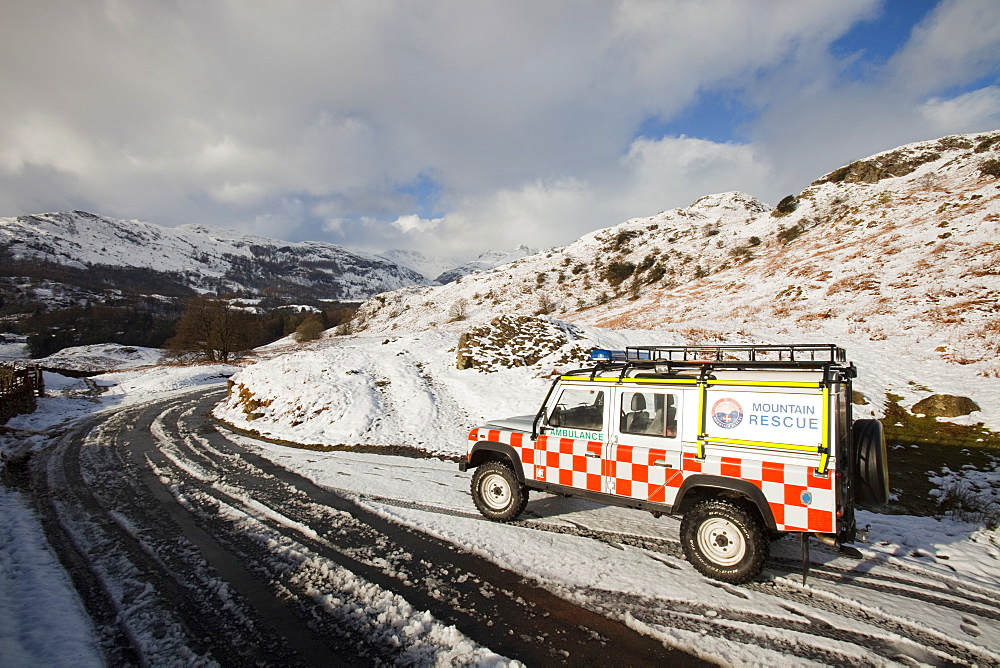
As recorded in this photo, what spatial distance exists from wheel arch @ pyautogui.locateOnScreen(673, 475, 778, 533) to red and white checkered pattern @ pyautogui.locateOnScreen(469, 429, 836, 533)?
6 cm

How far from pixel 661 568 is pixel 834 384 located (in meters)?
3.09

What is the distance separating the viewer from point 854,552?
4746mm

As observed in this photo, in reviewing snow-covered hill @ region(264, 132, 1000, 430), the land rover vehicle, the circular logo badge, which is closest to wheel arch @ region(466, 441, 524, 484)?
the land rover vehicle

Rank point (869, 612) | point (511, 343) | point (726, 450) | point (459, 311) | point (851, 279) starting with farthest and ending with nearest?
point (459, 311) < point (851, 279) < point (511, 343) < point (726, 450) < point (869, 612)

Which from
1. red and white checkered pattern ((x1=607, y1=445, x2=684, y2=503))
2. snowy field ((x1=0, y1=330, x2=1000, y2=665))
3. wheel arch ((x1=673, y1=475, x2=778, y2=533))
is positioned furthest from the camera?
red and white checkered pattern ((x1=607, y1=445, x2=684, y2=503))

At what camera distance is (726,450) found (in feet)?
17.0

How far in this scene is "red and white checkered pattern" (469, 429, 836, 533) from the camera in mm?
4648

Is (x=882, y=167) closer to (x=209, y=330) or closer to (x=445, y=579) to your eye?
(x=445, y=579)

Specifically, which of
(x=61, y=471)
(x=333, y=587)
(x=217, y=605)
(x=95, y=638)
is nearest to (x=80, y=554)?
(x=95, y=638)

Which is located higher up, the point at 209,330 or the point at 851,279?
the point at 851,279

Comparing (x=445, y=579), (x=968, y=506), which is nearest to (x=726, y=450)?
(x=445, y=579)

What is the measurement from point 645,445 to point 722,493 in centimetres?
105

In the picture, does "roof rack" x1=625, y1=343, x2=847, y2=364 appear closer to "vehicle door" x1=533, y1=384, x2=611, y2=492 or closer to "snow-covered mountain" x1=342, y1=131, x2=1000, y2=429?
"vehicle door" x1=533, y1=384, x2=611, y2=492

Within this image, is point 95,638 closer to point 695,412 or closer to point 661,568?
point 661,568
